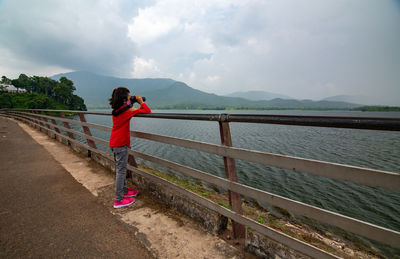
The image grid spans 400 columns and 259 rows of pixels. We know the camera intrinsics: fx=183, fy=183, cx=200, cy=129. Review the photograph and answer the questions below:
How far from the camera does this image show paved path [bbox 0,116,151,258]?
2043mm

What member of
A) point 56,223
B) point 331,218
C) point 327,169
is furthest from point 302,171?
point 56,223

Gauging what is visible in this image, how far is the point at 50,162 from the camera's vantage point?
5.06 m

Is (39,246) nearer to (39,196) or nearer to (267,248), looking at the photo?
(39,196)

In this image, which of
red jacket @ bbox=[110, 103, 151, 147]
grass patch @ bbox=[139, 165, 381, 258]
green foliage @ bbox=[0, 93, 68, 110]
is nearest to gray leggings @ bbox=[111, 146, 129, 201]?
red jacket @ bbox=[110, 103, 151, 147]

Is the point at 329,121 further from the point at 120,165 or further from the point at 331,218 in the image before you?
the point at 120,165

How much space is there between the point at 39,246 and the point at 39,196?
5.03ft

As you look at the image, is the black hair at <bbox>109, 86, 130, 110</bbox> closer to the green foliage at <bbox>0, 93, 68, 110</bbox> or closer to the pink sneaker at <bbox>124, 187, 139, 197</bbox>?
the pink sneaker at <bbox>124, 187, 139, 197</bbox>

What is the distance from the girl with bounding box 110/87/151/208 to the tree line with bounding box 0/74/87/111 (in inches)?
3515

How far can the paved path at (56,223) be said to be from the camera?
204 centimetres

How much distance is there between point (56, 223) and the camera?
2504mm

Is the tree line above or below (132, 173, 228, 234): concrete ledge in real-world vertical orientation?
above

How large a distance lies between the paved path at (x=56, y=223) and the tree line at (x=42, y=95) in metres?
87.7

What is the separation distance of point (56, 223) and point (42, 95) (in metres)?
108

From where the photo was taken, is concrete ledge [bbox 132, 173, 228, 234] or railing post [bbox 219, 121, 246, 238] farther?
concrete ledge [bbox 132, 173, 228, 234]
